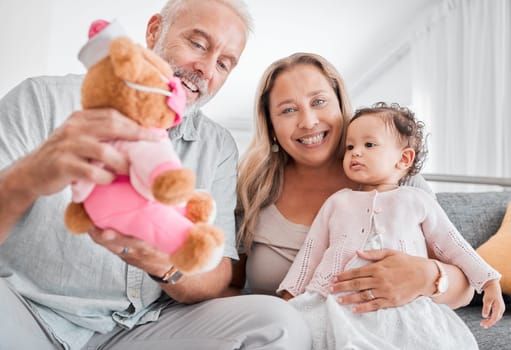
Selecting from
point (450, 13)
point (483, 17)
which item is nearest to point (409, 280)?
point (483, 17)

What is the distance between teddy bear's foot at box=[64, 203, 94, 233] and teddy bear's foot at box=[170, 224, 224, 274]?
0.46ft

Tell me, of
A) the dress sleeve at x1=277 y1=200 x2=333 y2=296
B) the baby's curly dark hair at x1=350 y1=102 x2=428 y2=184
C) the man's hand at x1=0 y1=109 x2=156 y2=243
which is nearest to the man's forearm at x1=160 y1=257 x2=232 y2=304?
the dress sleeve at x1=277 y1=200 x2=333 y2=296

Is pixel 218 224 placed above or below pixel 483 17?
below

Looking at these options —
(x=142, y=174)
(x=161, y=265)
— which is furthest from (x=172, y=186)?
(x=161, y=265)

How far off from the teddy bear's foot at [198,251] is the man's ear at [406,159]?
2.83 feet

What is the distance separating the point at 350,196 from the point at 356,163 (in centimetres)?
9

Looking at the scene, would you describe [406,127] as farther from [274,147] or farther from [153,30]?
[153,30]

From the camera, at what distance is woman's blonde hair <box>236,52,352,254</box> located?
1544 millimetres

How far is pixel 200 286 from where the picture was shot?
1138 mm

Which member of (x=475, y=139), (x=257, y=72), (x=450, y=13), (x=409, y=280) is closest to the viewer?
(x=409, y=280)

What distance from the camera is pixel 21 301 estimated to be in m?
1.04

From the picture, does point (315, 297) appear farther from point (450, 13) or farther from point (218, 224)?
point (450, 13)

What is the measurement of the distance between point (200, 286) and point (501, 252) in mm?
1131

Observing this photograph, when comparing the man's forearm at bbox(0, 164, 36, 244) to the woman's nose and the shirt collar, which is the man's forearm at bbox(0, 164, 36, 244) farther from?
the woman's nose
